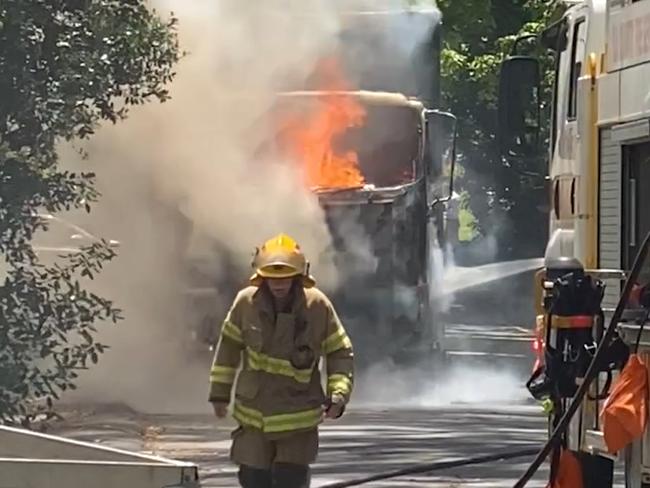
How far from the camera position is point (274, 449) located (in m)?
8.69

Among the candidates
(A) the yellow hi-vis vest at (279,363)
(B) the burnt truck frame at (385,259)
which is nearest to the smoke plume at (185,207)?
(B) the burnt truck frame at (385,259)

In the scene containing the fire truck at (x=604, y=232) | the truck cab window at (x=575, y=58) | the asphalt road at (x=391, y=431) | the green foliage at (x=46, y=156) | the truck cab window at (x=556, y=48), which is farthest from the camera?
the asphalt road at (x=391, y=431)

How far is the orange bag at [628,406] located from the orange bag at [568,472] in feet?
3.20

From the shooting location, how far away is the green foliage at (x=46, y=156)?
12.5 meters

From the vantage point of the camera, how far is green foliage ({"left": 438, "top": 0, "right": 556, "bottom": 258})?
30562mm

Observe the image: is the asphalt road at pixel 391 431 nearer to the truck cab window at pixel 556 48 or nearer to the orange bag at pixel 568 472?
the truck cab window at pixel 556 48

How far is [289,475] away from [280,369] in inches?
18.7

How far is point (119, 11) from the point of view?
13.3 meters

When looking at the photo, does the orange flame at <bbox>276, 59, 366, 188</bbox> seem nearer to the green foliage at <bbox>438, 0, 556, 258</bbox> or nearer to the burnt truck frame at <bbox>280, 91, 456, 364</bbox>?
the burnt truck frame at <bbox>280, 91, 456, 364</bbox>

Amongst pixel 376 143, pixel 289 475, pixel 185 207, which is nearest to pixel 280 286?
pixel 289 475

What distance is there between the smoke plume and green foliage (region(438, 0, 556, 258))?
774 cm

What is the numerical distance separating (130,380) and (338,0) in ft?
14.5

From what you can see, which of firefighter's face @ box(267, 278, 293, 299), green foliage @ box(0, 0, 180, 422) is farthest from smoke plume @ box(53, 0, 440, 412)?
firefighter's face @ box(267, 278, 293, 299)

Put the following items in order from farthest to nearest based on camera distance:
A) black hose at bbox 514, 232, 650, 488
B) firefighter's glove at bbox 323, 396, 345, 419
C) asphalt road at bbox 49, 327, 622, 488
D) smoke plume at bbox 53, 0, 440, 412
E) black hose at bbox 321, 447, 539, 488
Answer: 1. smoke plume at bbox 53, 0, 440, 412
2. asphalt road at bbox 49, 327, 622, 488
3. black hose at bbox 321, 447, 539, 488
4. firefighter's glove at bbox 323, 396, 345, 419
5. black hose at bbox 514, 232, 650, 488
